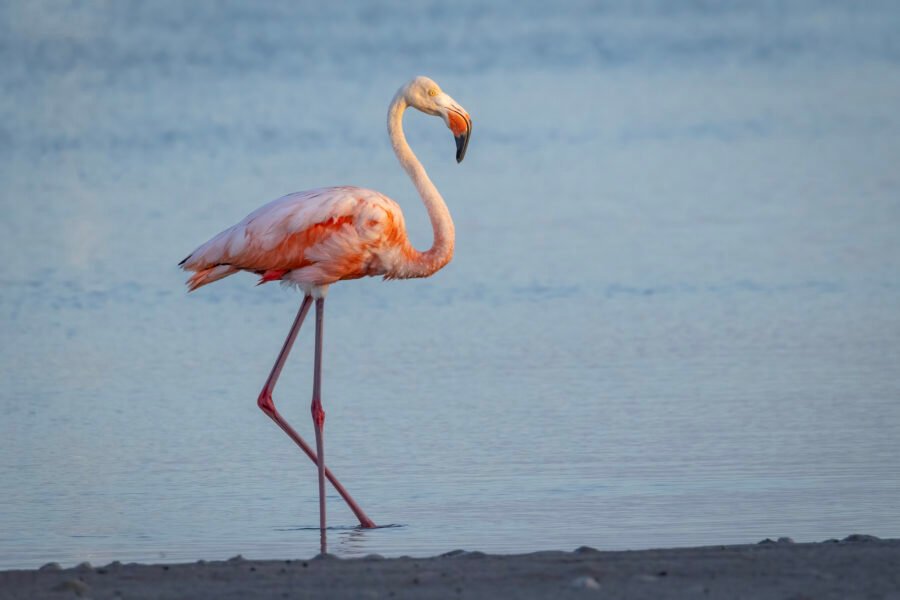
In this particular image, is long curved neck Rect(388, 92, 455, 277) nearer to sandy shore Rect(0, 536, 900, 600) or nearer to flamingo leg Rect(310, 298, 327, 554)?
flamingo leg Rect(310, 298, 327, 554)

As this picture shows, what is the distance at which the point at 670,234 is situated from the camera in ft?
66.2

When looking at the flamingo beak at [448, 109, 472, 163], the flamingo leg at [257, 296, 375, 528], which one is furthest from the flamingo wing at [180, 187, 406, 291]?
the flamingo beak at [448, 109, 472, 163]

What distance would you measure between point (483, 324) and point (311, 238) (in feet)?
17.4

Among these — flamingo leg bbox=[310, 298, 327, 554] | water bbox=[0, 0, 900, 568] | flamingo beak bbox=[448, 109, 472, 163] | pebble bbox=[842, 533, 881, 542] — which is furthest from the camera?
flamingo beak bbox=[448, 109, 472, 163]

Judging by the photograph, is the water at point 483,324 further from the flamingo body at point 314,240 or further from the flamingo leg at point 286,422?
the flamingo body at point 314,240

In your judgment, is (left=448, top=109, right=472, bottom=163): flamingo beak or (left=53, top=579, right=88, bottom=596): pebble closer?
(left=53, top=579, right=88, bottom=596): pebble

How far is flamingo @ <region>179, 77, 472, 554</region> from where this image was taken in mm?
9617

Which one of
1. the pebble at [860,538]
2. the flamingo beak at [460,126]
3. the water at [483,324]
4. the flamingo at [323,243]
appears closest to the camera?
the pebble at [860,538]

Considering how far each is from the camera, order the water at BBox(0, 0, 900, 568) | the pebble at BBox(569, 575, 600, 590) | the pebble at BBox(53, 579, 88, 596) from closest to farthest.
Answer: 1. the pebble at BBox(569, 575, 600, 590)
2. the pebble at BBox(53, 579, 88, 596)
3. the water at BBox(0, 0, 900, 568)

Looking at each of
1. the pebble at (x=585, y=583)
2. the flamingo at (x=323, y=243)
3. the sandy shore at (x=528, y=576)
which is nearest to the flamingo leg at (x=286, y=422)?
the flamingo at (x=323, y=243)

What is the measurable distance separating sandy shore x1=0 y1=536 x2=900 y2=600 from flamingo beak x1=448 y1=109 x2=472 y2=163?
3.25 meters

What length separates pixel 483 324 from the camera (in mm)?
14812

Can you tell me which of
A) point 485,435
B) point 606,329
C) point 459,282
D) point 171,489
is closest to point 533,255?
point 459,282

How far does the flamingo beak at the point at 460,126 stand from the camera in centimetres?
978
